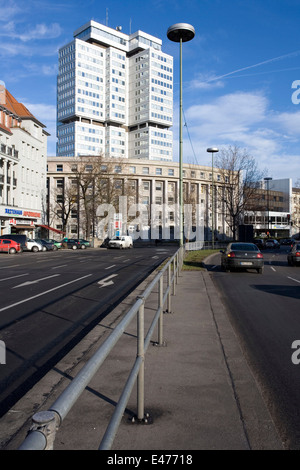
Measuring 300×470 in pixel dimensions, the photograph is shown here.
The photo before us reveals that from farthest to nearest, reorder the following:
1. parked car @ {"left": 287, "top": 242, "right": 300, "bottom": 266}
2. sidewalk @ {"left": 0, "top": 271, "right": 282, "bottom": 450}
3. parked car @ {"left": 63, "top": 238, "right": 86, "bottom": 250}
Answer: parked car @ {"left": 63, "top": 238, "right": 86, "bottom": 250}, parked car @ {"left": 287, "top": 242, "right": 300, "bottom": 266}, sidewalk @ {"left": 0, "top": 271, "right": 282, "bottom": 450}

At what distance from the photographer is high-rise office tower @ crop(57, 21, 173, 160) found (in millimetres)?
121919

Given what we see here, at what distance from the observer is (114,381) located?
461 cm

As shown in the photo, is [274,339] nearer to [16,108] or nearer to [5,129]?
[5,129]

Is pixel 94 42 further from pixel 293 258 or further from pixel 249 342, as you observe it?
pixel 249 342

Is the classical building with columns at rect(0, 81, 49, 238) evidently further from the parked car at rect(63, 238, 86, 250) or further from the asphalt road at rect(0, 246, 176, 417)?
the asphalt road at rect(0, 246, 176, 417)

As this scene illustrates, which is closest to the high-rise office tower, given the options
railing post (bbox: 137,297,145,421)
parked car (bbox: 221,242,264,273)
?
parked car (bbox: 221,242,264,273)

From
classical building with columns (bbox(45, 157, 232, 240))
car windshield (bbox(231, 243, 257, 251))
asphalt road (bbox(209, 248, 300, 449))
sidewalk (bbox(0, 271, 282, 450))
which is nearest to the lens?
sidewalk (bbox(0, 271, 282, 450))

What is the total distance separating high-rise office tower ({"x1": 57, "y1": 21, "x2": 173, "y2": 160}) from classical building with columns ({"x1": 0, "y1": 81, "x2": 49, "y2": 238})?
58411mm

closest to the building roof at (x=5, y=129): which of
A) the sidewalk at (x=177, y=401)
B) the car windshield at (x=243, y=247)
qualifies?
the car windshield at (x=243, y=247)

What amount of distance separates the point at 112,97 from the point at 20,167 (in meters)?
81.9

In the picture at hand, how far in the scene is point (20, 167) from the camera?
181 feet

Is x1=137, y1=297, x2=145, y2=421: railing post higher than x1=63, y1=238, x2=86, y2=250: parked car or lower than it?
higher

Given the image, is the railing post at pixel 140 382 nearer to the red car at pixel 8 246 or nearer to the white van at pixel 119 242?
the red car at pixel 8 246

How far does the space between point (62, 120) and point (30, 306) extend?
126 meters
